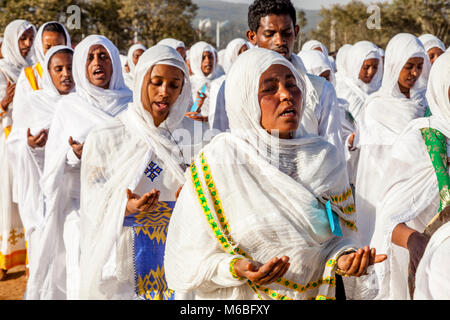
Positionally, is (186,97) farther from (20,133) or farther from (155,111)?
(20,133)

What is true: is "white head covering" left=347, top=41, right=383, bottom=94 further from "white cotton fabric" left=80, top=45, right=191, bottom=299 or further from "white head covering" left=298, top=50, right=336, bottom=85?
"white cotton fabric" left=80, top=45, right=191, bottom=299

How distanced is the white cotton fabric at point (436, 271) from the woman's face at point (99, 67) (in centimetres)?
307

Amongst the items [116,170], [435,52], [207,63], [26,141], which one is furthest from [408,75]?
[207,63]

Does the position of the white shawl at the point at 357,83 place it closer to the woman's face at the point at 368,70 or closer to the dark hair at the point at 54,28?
the woman's face at the point at 368,70

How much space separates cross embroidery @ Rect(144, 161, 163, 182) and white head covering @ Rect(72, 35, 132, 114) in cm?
116

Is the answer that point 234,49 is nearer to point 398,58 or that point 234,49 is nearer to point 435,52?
point 435,52

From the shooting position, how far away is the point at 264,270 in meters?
2.14

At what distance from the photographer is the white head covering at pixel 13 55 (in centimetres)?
723

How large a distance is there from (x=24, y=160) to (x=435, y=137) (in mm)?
3870

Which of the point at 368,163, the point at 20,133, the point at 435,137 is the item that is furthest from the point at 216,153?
the point at 20,133

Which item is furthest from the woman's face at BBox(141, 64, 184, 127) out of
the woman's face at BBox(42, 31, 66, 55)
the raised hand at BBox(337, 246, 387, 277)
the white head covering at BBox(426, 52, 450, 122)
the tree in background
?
the tree in background

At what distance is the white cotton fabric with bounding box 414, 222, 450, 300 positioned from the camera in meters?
2.24

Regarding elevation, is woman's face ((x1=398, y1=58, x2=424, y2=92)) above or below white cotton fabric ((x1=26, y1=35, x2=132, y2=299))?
above

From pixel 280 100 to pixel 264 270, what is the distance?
74 centimetres
